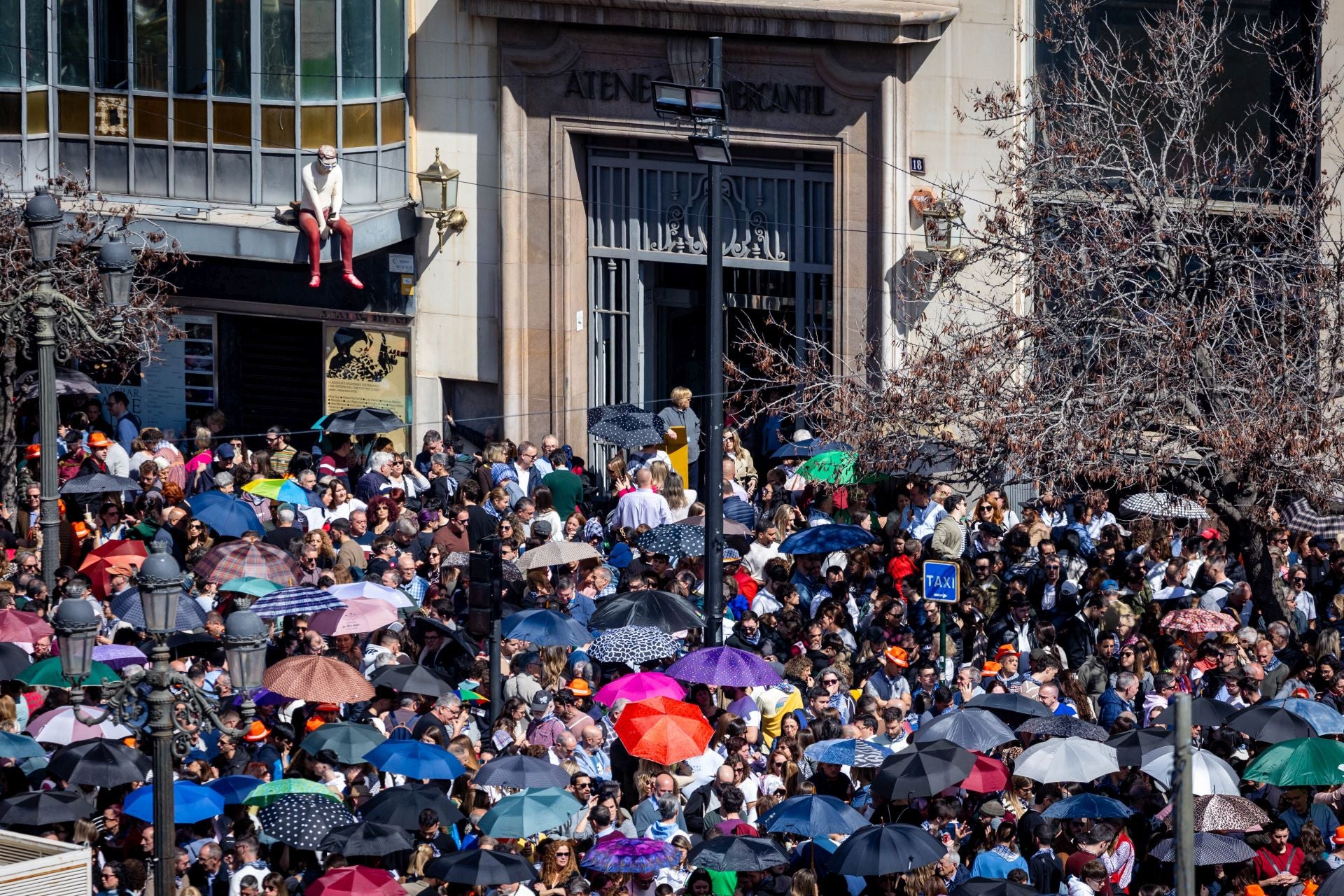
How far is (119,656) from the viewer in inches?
793

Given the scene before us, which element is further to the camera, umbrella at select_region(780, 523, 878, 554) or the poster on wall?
the poster on wall

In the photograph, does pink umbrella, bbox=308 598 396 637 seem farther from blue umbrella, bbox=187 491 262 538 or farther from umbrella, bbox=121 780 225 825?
blue umbrella, bbox=187 491 262 538

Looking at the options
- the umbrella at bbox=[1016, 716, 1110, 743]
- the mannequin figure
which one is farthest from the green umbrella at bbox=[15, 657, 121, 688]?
the mannequin figure

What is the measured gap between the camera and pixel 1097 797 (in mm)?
17141

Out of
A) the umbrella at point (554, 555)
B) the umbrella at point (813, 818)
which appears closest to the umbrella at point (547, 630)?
the umbrella at point (554, 555)

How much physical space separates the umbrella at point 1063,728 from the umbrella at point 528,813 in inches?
144

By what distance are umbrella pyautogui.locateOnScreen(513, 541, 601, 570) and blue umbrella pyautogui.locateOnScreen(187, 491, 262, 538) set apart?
9.34ft

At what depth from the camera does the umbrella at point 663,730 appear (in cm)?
1822

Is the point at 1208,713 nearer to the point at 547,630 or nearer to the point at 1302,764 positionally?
the point at 1302,764

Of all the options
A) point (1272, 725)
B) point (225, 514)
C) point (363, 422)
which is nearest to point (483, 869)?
point (1272, 725)

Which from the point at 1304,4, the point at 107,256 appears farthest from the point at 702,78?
the point at 107,256

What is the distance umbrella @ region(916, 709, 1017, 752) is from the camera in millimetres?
18344

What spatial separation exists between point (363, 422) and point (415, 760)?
10.8 m

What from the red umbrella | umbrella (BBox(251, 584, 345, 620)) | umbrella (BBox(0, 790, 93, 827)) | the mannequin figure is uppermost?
the mannequin figure
